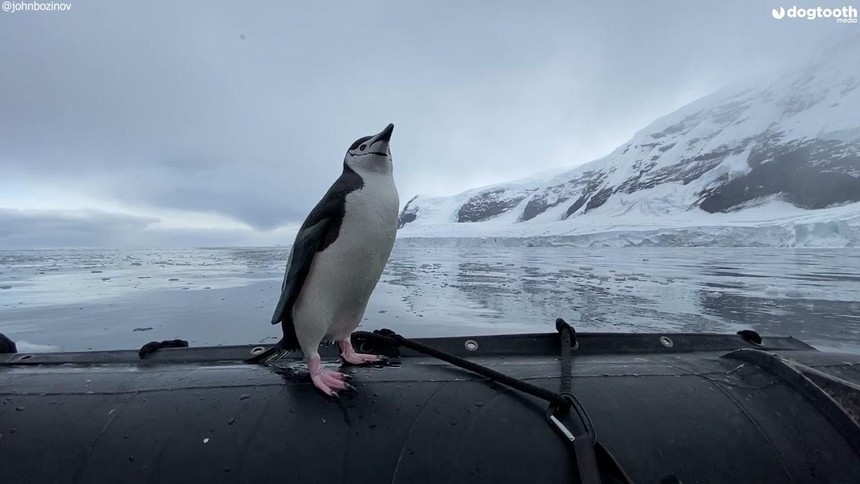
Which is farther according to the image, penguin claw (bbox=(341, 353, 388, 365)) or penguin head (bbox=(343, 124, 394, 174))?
penguin head (bbox=(343, 124, 394, 174))

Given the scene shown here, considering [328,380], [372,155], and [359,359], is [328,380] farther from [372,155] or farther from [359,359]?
[372,155]

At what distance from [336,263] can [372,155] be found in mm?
479

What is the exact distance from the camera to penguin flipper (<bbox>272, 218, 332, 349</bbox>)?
57.3 inches

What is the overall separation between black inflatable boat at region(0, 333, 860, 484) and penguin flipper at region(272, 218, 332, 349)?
0.22 m

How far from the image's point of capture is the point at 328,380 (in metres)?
1.27

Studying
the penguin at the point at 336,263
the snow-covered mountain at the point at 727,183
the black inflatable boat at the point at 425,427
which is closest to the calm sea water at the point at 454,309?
the penguin at the point at 336,263

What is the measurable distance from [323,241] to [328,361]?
61cm

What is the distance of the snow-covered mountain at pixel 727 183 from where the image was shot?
2970 centimetres

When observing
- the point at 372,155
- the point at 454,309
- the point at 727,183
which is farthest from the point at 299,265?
the point at 727,183

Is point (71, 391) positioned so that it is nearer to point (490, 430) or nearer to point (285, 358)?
point (285, 358)

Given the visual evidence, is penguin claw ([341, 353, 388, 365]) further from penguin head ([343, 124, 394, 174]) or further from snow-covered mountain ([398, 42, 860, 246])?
snow-covered mountain ([398, 42, 860, 246])

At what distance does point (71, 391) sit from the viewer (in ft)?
4.17

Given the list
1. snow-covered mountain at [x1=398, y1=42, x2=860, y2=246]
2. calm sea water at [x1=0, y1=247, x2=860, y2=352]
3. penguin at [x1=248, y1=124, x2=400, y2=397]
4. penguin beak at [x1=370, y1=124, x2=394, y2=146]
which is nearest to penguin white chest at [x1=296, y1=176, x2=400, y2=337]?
penguin at [x1=248, y1=124, x2=400, y2=397]

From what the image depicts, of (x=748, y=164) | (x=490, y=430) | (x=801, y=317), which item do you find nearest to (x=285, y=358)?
(x=490, y=430)
